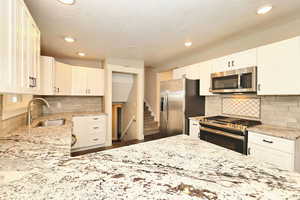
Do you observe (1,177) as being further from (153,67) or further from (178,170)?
(153,67)

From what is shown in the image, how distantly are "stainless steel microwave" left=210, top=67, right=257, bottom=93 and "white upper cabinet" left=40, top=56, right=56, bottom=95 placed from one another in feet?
10.5

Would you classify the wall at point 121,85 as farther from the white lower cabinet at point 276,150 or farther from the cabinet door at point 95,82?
the white lower cabinet at point 276,150

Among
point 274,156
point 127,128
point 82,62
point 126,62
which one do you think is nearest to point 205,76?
point 274,156

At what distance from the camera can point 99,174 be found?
0.65 m

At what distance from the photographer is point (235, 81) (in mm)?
2148

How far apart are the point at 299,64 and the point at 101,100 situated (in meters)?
4.19

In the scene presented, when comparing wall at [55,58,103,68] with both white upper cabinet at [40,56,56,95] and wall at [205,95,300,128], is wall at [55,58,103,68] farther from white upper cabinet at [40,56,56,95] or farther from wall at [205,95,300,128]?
wall at [205,95,300,128]

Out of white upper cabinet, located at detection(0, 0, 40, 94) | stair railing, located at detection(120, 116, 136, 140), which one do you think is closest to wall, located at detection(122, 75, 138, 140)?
stair railing, located at detection(120, 116, 136, 140)

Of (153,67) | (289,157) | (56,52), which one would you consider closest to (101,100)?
(56,52)

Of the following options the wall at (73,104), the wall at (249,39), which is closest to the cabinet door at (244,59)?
the wall at (249,39)

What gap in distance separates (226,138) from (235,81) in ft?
3.16

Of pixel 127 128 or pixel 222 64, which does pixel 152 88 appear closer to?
pixel 127 128

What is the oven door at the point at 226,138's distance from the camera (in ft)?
5.89

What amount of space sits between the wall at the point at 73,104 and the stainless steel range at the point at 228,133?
3033 millimetres
